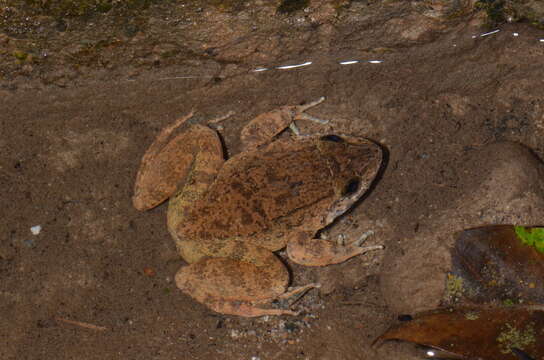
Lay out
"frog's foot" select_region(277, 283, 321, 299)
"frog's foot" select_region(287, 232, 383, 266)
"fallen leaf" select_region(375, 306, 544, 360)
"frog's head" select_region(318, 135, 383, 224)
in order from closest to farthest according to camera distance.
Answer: "fallen leaf" select_region(375, 306, 544, 360) → "frog's head" select_region(318, 135, 383, 224) → "frog's foot" select_region(287, 232, 383, 266) → "frog's foot" select_region(277, 283, 321, 299)

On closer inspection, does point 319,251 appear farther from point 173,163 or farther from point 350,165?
point 173,163

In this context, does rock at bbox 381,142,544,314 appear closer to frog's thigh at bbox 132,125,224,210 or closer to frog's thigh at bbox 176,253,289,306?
frog's thigh at bbox 176,253,289,306

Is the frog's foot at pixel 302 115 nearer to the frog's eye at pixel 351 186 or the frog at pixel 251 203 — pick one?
the frog at pixel 251 203

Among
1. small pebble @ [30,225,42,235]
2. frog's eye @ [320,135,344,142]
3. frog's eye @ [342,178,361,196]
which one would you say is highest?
frog's eye @ [320,135,344,142]

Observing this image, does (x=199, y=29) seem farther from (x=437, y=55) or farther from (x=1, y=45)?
(x=437, y=55)

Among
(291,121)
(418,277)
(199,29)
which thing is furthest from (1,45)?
(418,277)

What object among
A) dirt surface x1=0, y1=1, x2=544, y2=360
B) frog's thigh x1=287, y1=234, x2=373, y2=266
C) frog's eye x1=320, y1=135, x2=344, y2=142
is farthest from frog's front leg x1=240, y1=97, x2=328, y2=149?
frog's thigh x1=287, y1=234, x2=373, y2=266
